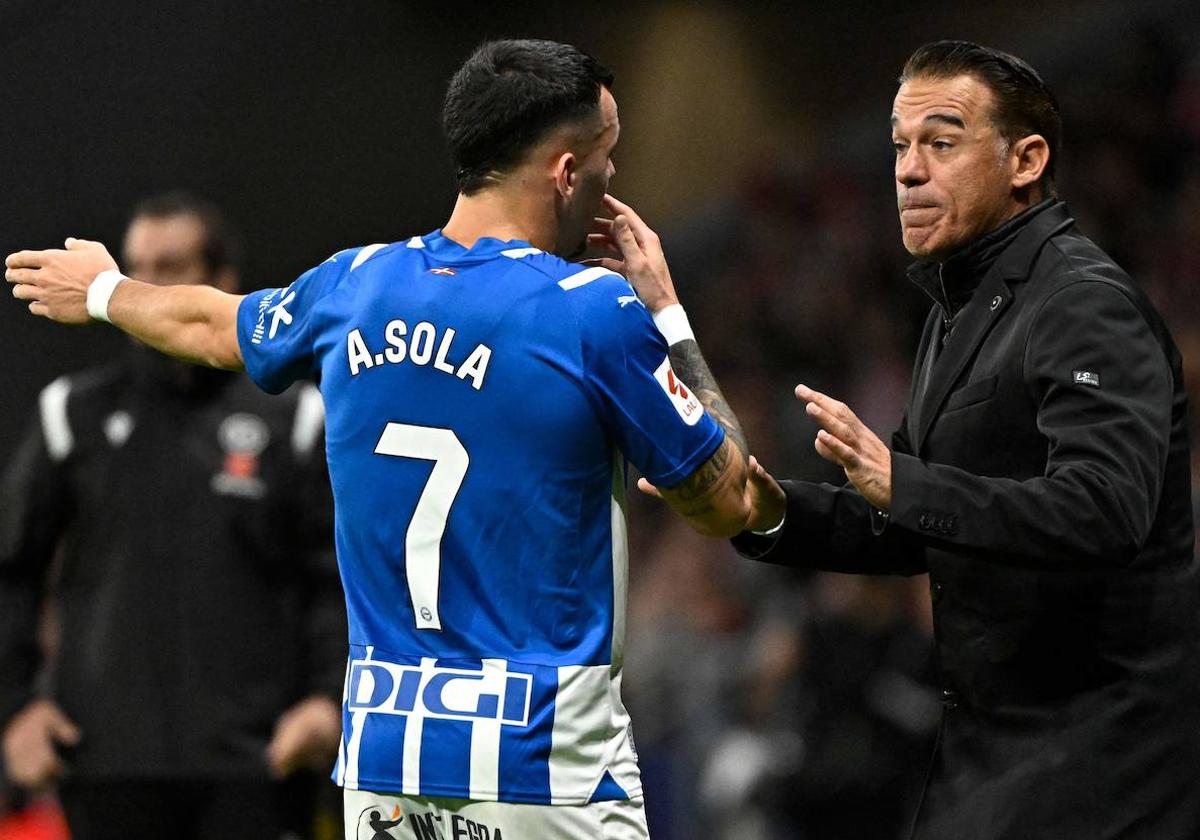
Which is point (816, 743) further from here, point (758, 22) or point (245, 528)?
point (758, 22)

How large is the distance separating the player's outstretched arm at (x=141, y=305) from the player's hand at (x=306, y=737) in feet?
6.46

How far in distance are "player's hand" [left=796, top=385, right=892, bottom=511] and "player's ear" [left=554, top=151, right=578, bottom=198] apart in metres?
0.59

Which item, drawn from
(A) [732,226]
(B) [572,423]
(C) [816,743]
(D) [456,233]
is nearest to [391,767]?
(B) [572,423]

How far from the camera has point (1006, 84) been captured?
3.47 m

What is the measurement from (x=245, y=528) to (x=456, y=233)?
231 centimetres

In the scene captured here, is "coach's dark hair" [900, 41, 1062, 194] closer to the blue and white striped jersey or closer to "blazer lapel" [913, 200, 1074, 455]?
"blazer lapel" [913, 200, 1074, 455]

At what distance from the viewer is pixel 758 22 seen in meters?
11.4

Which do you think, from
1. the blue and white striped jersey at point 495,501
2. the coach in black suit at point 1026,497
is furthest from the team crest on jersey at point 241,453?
the blue and white striped jersey at point 495,501

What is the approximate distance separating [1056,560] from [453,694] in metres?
1.04

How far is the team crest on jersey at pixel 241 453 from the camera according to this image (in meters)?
5.31

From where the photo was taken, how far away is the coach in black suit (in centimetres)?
300

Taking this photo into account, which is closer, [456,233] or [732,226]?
[456,233]

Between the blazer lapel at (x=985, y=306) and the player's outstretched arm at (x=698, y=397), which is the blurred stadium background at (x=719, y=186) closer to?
the blazer lapel at (x=985, y=306)

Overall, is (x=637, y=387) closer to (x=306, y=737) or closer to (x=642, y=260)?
(x=642, y=260)
